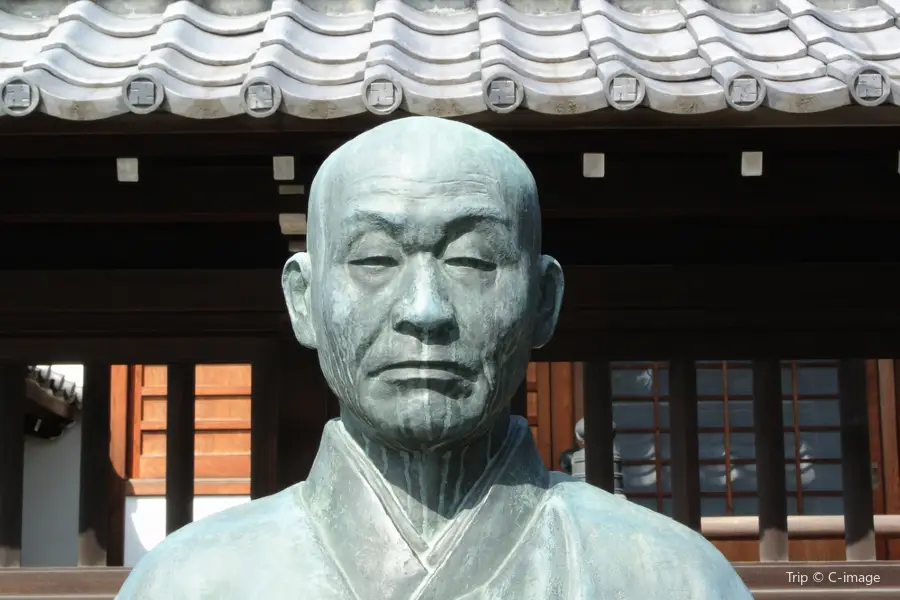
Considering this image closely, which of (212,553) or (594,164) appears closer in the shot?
(212,553)

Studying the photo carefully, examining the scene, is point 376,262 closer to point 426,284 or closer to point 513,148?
point 426,284

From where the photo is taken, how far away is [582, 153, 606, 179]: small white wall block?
12.5ft

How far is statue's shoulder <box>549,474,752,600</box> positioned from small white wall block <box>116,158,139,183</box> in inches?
86.2

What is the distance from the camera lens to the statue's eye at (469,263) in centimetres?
188

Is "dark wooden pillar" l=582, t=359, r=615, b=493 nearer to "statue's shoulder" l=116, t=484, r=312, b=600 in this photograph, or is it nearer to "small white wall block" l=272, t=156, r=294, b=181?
"small white wall block" l=272, t=156, r=294, b=181

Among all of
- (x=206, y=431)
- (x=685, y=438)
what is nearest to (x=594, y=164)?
(x=685, y=438)

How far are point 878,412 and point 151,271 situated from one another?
6.70m

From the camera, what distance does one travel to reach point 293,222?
3965mm

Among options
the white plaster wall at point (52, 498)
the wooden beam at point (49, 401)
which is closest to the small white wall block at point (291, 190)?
the wooden beam at point (49, 401)

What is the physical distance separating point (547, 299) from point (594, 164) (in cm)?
180

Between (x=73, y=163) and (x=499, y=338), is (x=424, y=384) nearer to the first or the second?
(x=499, y=338)

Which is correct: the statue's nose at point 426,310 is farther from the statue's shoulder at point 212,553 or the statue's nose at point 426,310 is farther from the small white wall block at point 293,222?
the small white wall block at point 293,222

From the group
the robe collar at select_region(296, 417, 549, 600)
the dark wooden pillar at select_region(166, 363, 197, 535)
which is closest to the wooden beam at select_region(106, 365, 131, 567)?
the dark wooden pillar at select_region(166, 363, 197, 535)

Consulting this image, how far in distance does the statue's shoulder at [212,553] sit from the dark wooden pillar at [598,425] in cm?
249
